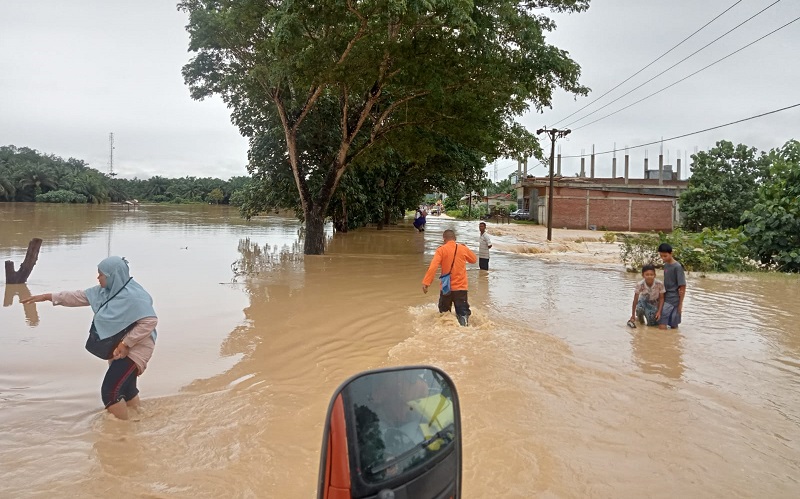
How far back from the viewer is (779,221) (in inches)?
703

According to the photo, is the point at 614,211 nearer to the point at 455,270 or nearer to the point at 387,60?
the point at 387,60

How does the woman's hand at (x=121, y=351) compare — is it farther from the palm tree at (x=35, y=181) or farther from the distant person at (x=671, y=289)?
the palm tree at (x=35, y=181)

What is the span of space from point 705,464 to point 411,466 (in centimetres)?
348

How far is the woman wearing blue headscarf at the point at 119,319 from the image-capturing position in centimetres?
464

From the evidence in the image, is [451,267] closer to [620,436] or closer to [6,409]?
[620,436]

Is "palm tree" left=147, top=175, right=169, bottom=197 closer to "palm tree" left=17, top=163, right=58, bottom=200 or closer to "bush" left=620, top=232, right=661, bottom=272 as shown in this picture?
"palm tree" left=17, top=163, right=58, bottom=200

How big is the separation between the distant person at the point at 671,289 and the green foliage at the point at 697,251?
868 cm

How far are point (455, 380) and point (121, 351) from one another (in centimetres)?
328

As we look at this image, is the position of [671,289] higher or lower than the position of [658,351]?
higher

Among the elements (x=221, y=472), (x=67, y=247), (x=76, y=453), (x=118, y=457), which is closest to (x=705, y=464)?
(x=221, y=472)

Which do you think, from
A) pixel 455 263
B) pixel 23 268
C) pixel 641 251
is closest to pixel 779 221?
pixel 641 251

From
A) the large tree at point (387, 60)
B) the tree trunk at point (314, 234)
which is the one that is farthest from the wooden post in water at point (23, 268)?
the tree trunk at point (314, 234)

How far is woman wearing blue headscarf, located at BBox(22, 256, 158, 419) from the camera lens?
15.2ft

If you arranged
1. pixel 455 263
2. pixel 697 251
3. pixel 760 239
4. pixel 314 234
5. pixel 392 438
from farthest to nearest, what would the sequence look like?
1. pixel 314 234
2. pixel 760 239
3. pixel 697 251
4. pixel 455 263
5. pixel 392 438
